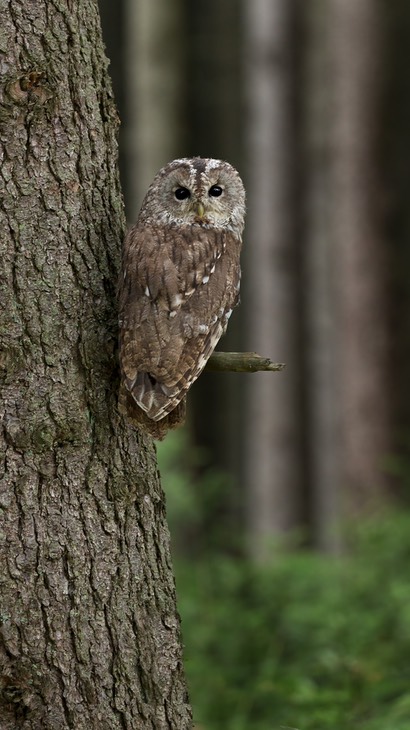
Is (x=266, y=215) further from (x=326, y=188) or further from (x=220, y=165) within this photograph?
(x=220, y=165)

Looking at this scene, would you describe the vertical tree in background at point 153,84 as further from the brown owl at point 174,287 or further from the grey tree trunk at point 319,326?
the brown owl at point 174,287

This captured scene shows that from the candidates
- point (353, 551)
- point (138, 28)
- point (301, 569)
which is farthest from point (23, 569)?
point (138, 28)

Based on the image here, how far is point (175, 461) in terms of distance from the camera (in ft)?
26.6

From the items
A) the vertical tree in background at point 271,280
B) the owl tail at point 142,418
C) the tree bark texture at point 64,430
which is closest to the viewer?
the tree bark texture at point 64,430

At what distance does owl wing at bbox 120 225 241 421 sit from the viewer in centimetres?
336

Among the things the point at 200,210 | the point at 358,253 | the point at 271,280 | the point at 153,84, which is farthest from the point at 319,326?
the point at 200,210

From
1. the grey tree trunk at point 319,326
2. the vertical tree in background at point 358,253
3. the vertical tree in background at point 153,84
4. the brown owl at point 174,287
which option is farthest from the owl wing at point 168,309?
the vertical tree in background at point 358,253

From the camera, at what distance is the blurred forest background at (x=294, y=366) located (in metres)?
6.11

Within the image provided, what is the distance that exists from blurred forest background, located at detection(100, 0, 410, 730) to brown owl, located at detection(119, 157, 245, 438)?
76.9 inches

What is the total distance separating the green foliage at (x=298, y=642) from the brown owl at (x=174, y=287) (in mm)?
1958

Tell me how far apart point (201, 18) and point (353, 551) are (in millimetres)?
5221

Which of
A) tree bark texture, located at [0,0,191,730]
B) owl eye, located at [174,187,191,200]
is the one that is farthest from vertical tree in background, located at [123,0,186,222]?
tree bark texture, located at [0,0,191,730]

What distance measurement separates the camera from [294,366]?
1020 centimetres

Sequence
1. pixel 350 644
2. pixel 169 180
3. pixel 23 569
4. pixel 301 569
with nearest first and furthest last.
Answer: pixel 23 569 < pixel 169 180 < pixel 350 644 < pixel 301 569
